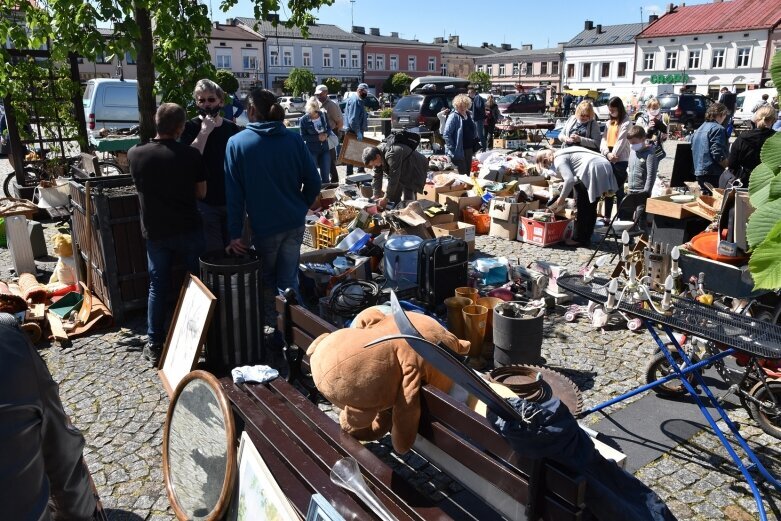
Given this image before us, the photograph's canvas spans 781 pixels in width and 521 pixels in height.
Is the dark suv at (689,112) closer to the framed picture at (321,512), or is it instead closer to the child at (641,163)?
the child at (641,163)

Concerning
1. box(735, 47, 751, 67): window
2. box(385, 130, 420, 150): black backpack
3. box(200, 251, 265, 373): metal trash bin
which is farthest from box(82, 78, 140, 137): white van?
box(735, 47, 751, 67): window

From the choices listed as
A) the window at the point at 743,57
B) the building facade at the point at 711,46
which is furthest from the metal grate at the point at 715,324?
the window at the point at 743,57

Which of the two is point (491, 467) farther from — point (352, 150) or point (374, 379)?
point (352, 150)

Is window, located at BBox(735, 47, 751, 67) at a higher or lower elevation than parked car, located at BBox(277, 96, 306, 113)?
higher

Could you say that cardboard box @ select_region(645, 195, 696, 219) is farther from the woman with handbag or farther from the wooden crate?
the woman with handbag

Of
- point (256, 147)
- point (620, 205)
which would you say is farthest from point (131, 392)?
point (620, 205)

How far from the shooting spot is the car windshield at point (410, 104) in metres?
22.0

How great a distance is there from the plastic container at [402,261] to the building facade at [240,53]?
5621 centimetres

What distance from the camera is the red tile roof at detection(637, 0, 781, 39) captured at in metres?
47.8

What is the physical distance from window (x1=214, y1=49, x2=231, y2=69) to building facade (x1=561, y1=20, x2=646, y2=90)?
34.6 metres

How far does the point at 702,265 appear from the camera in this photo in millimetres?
5559

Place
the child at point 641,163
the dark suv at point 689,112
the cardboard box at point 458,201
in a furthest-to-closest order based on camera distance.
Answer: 1. the dark suv at point 689,112
2. the cardboard box at point 458,201
3. the child at point 641,163

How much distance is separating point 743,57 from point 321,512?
5788cm

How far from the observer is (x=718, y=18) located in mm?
51312
